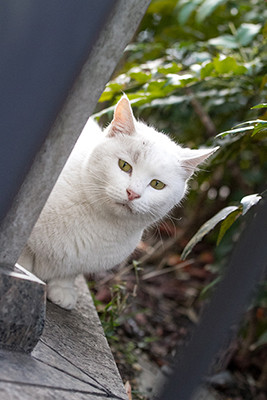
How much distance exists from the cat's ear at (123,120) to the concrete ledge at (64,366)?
1.90 feet

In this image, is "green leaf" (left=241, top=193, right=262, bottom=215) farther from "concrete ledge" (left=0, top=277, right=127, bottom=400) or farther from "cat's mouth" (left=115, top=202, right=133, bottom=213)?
"concrete ledge" (left=0, top=277, right=127, bottom=400)

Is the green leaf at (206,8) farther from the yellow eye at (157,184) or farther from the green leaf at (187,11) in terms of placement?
the yellow eye at (157,184)

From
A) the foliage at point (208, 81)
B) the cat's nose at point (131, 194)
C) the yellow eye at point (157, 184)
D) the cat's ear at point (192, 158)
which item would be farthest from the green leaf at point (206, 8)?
the cat's nose at point (131, 194)

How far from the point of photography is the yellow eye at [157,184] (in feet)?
5.35

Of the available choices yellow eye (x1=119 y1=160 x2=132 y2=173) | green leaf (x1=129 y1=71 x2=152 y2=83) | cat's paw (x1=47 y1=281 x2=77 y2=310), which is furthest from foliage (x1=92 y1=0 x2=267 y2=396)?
cat's paw (x1=47 y1=281 x2=77 y2=310)

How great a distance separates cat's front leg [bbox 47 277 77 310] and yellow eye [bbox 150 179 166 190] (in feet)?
1.35

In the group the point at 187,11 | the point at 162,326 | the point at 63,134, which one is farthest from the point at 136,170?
the point at 162,326

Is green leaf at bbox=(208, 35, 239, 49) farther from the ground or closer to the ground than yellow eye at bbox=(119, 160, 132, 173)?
farther from the ground

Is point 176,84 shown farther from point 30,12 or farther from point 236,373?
point 236,373

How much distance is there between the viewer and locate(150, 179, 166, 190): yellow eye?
1.63 metres

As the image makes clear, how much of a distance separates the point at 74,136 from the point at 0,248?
281 millimetres

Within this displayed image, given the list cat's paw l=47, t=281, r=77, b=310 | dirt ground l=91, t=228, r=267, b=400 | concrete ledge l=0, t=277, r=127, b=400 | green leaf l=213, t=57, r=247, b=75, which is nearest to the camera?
concrete ledge l=0, t=277, r=127, b=400

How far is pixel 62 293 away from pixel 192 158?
592mm

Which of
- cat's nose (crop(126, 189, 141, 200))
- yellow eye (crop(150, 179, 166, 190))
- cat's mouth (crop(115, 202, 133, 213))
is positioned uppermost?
yellow eye (crop(150, 179, 166, 190))
